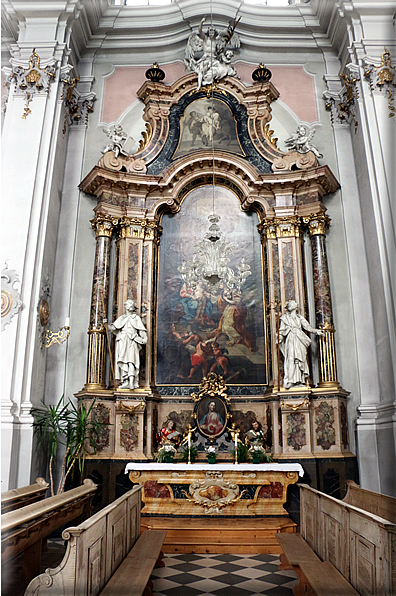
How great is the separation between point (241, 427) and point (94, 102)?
23.1ft

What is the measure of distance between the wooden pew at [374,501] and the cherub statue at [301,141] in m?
6.20

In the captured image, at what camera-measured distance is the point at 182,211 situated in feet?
33.2

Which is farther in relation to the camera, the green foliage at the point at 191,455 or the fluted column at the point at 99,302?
the fluted column at the point at 99,302

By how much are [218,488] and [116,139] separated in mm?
6443

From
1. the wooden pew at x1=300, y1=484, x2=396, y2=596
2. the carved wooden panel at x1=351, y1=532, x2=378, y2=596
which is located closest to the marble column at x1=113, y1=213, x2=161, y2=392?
the wooden pew at x1=300, y1=484, x2=396, y2=596

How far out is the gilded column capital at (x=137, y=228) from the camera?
9.60 m

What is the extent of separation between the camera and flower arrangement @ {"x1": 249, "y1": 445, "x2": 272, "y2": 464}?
26.1 ft

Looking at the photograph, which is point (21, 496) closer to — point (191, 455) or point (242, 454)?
point (191, 455)

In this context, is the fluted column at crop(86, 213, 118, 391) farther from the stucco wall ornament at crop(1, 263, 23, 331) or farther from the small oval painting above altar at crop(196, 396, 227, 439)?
the small oval painting above altar at crop(196, 396, 227, 439)

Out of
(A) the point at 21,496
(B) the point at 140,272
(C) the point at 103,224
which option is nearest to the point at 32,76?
(C) the point at 103,224

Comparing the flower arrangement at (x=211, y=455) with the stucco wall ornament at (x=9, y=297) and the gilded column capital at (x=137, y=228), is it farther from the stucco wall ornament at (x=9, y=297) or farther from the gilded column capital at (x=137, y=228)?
the gilded column capital at (x=137, y=228)

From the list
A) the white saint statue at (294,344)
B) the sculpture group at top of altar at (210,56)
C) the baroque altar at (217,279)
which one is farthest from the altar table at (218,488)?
the sculpture group at top of altar at (210,56)

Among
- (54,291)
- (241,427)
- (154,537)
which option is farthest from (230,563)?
(54,291)

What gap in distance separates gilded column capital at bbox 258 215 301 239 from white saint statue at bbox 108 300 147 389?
2.96 meters
